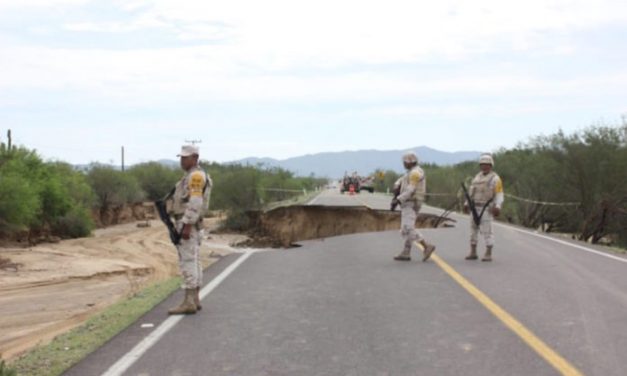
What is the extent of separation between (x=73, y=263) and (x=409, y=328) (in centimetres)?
1699

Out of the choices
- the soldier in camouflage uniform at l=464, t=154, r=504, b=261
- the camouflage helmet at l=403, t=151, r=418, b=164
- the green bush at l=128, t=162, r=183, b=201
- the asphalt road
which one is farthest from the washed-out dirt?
the green bush at l=128, t=162, r=183, b=201

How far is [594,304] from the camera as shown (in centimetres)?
809

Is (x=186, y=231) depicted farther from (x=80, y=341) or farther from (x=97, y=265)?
(x=97, y=265)

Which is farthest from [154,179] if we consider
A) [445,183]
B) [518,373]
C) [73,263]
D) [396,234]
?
[518,373]

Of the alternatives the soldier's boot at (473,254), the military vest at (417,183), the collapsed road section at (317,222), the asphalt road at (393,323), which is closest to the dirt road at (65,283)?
the asphalt road at (393,323)

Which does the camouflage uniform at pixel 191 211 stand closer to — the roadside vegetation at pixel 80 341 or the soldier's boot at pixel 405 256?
the roadside vegetation at pixel 80 341

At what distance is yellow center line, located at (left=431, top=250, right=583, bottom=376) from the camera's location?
18.0 feet

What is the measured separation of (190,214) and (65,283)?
1161 cm

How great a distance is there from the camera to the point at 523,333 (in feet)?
21.8

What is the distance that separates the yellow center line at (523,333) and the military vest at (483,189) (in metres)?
2.21

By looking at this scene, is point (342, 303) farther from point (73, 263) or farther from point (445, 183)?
point (445, 183)

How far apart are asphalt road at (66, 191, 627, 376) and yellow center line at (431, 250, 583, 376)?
0.05ft

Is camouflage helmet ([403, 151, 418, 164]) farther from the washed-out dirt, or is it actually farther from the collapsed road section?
the collapsed road section

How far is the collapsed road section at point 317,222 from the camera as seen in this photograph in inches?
1123
